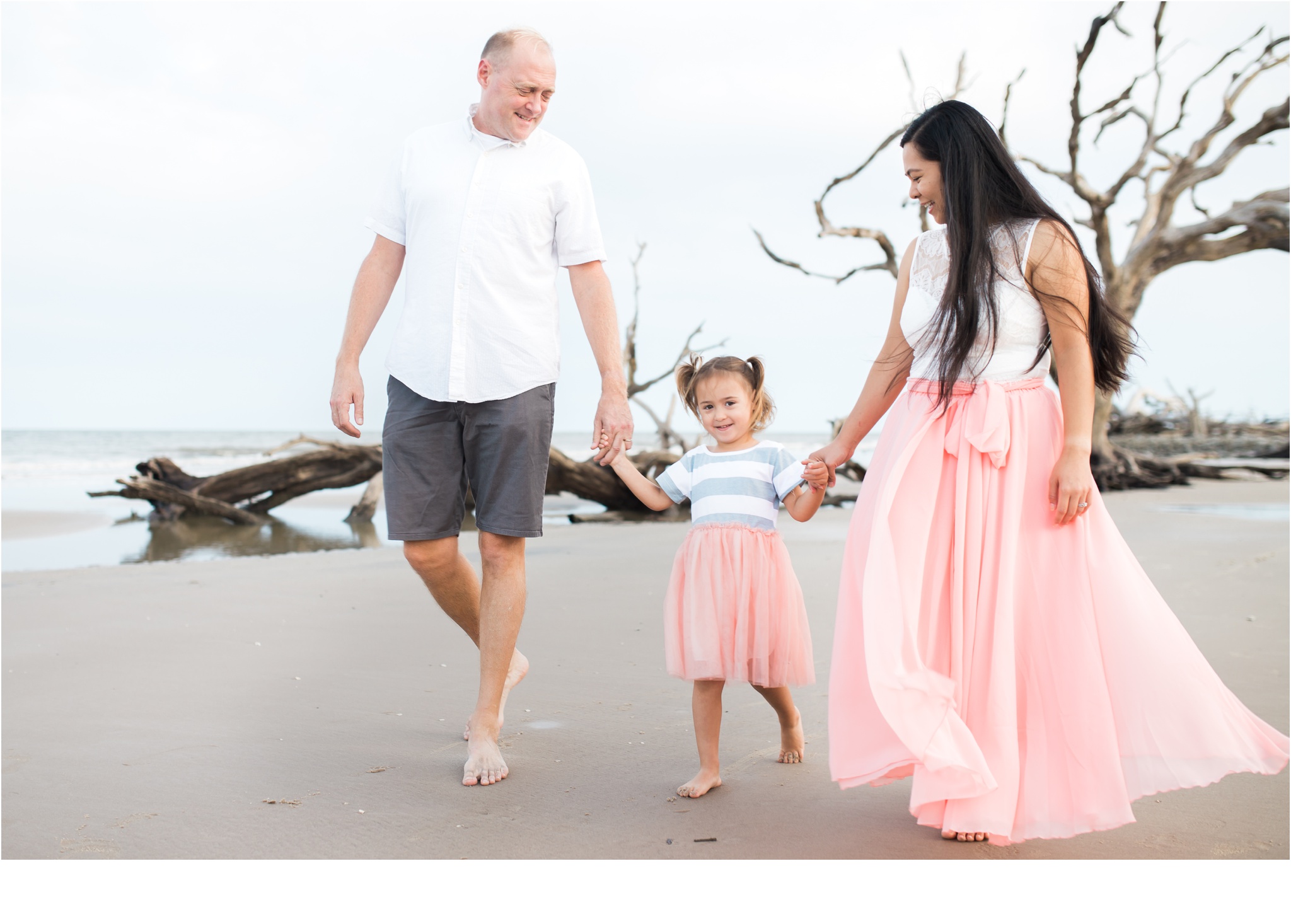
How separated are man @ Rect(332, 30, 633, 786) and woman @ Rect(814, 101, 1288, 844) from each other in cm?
87

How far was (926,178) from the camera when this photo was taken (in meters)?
2.35

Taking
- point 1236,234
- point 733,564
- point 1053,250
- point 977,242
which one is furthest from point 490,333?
point 1236,234

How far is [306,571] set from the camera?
5.81 m

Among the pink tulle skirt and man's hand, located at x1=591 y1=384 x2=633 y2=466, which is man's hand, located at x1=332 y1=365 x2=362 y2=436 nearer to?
man's hand, located at x1=591 y1=384 x2=633 y2=466

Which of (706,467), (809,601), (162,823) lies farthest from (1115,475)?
(162,823)

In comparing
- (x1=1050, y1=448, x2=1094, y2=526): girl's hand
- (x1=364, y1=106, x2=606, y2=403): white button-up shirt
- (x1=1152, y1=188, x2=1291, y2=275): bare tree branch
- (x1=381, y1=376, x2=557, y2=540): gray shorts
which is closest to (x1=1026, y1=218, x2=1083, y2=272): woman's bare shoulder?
(x1=1050, y1=448, x2=1094, y2=526): girl's hand

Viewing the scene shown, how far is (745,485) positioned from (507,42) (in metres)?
1.41

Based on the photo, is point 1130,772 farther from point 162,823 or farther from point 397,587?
point 397,587

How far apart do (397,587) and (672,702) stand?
2.54m

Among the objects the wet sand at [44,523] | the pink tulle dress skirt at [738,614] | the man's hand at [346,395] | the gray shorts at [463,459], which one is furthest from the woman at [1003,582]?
the wet sand at [44,523]

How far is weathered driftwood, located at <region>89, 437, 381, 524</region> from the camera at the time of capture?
10.9 metres

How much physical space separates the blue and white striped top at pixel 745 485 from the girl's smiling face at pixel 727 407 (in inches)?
2.1

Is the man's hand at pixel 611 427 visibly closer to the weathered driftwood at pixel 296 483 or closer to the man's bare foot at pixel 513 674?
the man's bare foot at pixel 513 674

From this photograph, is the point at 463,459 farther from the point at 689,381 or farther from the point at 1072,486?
the point at 1072,486
